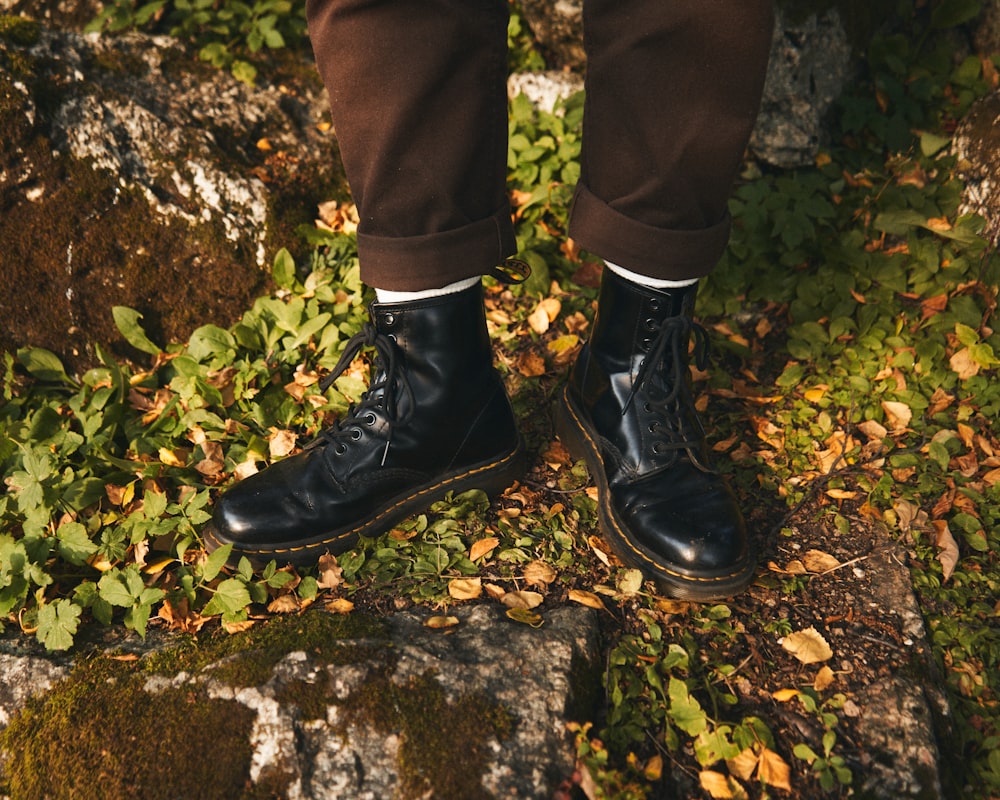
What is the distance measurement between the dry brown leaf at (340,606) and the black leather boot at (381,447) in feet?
0.51

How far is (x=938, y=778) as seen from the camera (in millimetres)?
1598

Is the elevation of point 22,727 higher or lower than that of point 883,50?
lower

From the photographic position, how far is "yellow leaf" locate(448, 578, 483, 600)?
6.51 feet

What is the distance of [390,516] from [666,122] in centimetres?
126

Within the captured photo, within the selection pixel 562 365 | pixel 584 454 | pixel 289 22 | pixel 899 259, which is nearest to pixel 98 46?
pixel 289 22

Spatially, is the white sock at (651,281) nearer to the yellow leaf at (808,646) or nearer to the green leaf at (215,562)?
the yellow leaf at (808,646)

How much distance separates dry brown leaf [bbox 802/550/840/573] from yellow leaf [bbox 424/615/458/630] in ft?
3.32

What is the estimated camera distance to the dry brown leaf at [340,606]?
193cm

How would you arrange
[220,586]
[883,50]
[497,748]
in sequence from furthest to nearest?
1. [883,50]
2. [220,586]
3. [497,748]

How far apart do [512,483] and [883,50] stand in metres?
2.67

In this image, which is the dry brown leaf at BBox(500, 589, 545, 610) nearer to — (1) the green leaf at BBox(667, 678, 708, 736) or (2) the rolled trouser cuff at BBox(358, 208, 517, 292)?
(1) the green leaf at BBox(667, 678, 708, 736)

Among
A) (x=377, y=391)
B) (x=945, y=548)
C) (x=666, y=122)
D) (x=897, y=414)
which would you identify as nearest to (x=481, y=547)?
(x=377, y=391)

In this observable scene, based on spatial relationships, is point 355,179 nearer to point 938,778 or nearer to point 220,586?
point 220,586

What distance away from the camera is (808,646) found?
1863 millimetres
